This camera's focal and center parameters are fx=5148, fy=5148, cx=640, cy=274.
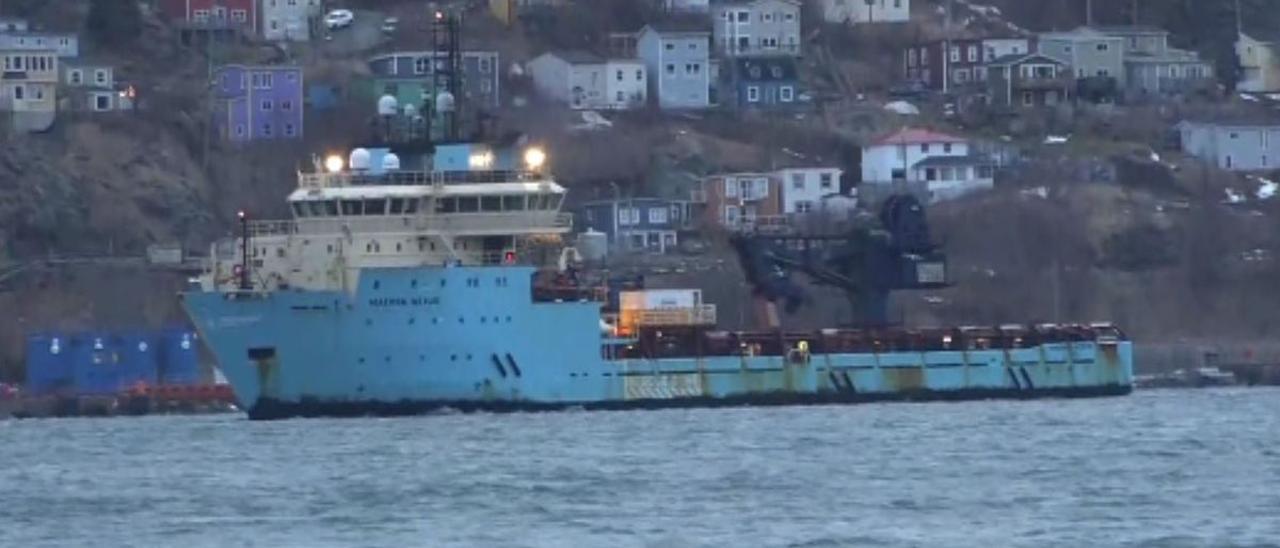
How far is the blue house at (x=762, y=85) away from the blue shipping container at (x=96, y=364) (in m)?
39.5

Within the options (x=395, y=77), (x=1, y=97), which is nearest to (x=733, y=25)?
(x=395, y=77)

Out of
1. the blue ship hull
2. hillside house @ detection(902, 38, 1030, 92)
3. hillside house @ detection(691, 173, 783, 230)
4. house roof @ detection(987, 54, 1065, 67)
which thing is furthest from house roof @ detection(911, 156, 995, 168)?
the blue ship hull

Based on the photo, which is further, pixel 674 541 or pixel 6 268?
pixel 6 268

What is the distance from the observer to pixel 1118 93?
14512cm

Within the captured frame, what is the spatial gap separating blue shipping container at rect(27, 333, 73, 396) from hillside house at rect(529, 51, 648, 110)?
119 ft

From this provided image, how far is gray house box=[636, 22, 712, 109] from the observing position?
140375 mm

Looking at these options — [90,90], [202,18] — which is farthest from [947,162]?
[90,90]

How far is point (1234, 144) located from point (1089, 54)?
9460 mm

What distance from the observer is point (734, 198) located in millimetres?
129000

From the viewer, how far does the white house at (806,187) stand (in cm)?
12912

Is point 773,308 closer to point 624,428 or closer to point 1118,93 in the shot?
point 624,428

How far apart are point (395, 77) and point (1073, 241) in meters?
19.0

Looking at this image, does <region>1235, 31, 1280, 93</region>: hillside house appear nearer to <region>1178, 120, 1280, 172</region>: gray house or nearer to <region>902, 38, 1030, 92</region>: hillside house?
<region>902, 38, 1030, 92</region>: hillside house

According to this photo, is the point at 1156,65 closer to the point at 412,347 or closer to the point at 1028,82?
the point at 1028,82
